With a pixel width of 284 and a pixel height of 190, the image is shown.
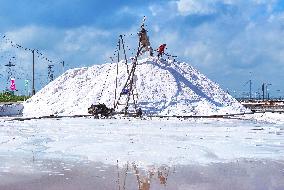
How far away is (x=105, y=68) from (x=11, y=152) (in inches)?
1276

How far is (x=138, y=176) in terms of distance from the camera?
8352mm

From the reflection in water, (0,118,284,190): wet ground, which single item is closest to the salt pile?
(0,118,284,190): wet ground

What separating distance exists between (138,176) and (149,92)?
29.8 metres

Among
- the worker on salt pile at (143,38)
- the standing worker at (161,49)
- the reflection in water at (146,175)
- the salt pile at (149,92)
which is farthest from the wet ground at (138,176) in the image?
the standing worker at (161,49)

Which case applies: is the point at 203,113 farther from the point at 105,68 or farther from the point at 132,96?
the point at 105,68

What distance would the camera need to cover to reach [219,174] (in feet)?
29.0

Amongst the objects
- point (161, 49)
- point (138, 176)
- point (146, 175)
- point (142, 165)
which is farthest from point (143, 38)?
point (138, 176)

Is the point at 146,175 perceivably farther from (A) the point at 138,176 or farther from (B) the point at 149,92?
(B) the point at 149,92

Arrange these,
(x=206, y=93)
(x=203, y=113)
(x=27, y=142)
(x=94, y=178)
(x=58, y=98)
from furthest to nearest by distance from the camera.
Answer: (x=58, y=98)
(x=206, y=93)
(x=203, y=113)
(x=27, y=142)
(x=94, y=178)

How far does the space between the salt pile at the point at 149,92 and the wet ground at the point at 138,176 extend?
2550 centimetres


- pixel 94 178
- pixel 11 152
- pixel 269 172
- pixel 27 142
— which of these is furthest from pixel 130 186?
pixel 27 142

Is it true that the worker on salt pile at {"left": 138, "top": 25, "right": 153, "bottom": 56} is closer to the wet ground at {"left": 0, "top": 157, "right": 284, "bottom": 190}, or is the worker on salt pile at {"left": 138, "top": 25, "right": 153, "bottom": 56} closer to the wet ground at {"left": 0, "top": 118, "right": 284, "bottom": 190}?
the wet ground at {"left": 0, "top": 118, "right": 284, "bottom": 190}

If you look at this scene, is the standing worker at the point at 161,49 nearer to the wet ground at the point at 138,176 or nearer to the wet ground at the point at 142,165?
the wet ground at the point at 142,165

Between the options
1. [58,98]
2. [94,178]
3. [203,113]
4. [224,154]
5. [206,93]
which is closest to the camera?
[94,178]
